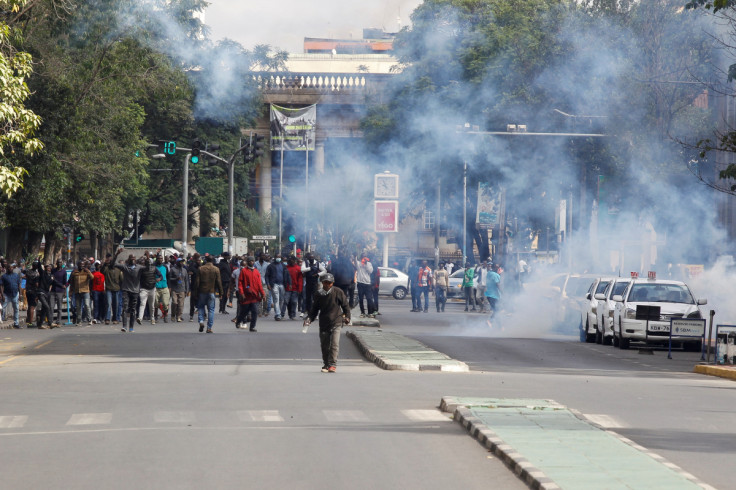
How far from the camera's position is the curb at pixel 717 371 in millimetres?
19233

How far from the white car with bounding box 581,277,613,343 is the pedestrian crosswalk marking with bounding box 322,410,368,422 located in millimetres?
15878

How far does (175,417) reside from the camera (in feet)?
39.7

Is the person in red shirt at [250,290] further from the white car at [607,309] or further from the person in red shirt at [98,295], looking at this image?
the white car at [607,309]

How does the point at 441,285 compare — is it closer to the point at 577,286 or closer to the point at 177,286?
the point at 577,286

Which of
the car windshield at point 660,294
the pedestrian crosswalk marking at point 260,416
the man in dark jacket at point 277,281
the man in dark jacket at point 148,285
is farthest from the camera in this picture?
the man in dark jacket at point 277,281

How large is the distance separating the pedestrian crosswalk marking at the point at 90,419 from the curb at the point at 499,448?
341 cm

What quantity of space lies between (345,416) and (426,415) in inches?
32.9

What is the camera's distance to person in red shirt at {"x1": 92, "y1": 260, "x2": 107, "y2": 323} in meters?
31.8

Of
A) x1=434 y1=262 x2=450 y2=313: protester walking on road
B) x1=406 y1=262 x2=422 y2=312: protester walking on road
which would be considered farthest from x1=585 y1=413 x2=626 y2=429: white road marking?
x1=434 y1=262 x2=450 y2=313: protester walking on road

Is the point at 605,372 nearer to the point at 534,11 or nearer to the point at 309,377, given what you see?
the point at 309,377

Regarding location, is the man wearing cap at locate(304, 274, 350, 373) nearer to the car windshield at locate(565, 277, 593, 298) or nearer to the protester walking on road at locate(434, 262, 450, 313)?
the car windshield at locate(565, 277, 593, 298)

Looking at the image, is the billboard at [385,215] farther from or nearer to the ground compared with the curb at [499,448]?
farther from the ground

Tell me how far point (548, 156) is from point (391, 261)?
42.9m

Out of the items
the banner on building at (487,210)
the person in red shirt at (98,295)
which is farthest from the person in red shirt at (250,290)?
the banner on building at (487,210)
